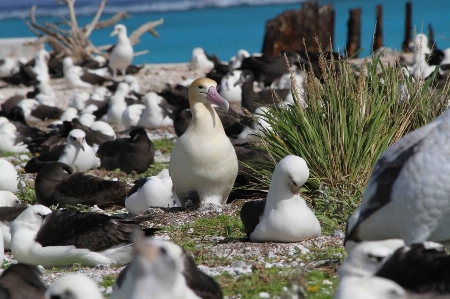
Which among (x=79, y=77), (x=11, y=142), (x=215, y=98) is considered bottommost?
(x=11, y=142)

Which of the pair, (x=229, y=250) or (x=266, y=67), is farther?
(x=266, y=67)

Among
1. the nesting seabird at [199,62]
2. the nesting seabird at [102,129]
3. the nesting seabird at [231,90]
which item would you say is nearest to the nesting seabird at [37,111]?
the nesting seabird at [231,90]

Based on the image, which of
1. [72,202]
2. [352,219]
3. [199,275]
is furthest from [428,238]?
[72,202]

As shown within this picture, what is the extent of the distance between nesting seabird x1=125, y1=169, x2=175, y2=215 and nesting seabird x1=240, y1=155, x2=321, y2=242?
2580 mm

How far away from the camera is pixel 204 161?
8719 mm

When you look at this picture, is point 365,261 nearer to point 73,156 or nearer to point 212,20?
point 73,156

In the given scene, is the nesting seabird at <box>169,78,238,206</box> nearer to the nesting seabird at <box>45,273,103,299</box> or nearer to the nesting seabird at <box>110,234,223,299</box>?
the nesting seabird at <box>110,234,223,299</box>

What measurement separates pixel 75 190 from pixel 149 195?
4.11 ft

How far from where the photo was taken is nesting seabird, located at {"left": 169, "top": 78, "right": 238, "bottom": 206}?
28.6 ft

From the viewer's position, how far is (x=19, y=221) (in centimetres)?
770

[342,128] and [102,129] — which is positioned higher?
[342,128]

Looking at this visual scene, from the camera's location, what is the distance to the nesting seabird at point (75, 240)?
7211 millimetres

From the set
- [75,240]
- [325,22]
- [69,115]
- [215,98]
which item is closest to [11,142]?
[69,115]

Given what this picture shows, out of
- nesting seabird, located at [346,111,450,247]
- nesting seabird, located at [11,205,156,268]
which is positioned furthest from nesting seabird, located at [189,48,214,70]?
nesting seabird, located at [346,111,450,247]
